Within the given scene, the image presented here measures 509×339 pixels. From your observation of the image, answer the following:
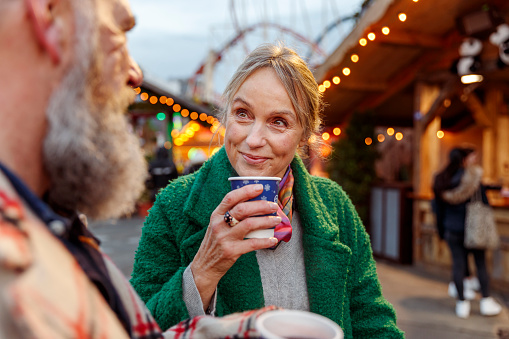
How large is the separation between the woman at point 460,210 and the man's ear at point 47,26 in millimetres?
5083

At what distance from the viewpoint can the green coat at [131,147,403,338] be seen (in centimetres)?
141

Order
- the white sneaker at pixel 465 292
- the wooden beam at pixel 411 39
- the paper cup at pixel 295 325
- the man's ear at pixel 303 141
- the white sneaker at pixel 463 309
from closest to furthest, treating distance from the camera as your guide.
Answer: the paper cup at pixel 295 325, the man's ear at pixel 303 141, the white sneaker at pixel 463 309, the white sneaker at pixel 465 292, the wooden beam at pixel 411 39

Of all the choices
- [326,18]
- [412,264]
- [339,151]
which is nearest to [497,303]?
[412,264]

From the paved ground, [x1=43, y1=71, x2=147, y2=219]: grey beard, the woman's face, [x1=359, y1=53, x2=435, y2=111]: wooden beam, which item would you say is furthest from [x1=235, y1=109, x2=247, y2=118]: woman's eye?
[x1=359, y1=53, x2=435, y2=111]: wooden beam

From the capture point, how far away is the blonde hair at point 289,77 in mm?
1479

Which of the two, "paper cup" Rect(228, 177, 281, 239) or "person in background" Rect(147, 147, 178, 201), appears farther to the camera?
"person in background" Rect(147, 147, 178, 201)

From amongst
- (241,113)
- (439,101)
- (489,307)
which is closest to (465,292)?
(489,307)

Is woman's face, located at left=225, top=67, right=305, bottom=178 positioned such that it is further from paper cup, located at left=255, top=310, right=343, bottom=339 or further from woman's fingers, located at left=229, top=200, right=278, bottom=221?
paper cup, located at left=255, top=310, right=343, bottom=339

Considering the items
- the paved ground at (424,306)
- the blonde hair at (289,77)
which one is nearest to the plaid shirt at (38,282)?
the blonde hair at (289,77)

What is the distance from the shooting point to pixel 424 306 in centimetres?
510

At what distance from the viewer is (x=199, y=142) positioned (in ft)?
66.2

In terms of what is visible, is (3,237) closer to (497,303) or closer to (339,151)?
(497,303)

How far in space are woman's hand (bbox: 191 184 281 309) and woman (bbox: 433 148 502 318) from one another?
447 centimetres

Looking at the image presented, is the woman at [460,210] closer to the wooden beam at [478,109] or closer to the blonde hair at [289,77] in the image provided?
the blonde hair at [289,77]
